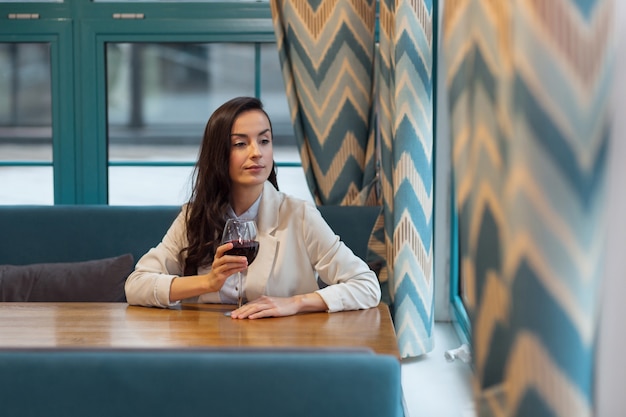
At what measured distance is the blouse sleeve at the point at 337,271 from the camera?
2.29 meters

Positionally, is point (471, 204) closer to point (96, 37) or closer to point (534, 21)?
point (534, 21)

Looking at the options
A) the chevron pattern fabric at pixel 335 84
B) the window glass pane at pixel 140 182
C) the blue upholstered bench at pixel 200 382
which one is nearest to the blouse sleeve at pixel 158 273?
the blue upholstered bench at pixel 200 382

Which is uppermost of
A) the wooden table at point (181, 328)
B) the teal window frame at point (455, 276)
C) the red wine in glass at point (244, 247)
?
the red wine in glass at point (244, 247)

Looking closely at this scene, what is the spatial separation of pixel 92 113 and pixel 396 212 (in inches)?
61.6

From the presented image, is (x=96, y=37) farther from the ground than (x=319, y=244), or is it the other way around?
(x=96, y=37)

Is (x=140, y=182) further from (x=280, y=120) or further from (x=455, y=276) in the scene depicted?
(x=455, y=276)

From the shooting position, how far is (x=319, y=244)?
256 cm

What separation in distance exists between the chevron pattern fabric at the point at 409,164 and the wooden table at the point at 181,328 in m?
1.08

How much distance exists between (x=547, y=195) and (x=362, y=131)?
123 inches

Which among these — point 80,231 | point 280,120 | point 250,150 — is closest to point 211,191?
point 250,150

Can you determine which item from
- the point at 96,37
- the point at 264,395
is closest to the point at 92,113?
the point at 96,37

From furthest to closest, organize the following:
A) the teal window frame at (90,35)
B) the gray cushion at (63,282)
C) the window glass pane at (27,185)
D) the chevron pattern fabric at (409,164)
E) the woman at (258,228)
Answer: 1. the window glass pane at (27,185)
2. the teal window frame at (90,35)
3. the chevron pattern fabric at (409,164)
4. the gray cushion at (63,282)
5. the woman at (258,228)

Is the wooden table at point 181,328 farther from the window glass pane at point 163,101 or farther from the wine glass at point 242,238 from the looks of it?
the window glass pane at point 163,101

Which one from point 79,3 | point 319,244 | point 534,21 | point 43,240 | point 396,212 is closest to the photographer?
point 534,21
